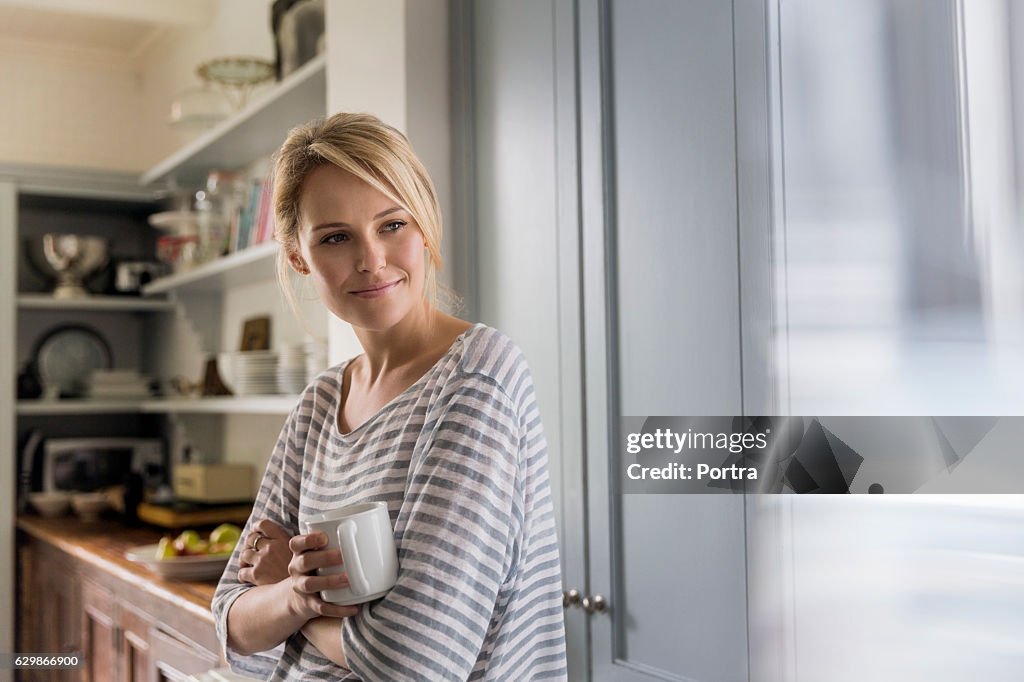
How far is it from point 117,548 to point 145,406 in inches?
31.4

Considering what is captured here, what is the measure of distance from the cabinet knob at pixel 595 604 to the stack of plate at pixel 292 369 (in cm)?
120

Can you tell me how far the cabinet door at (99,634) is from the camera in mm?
2806

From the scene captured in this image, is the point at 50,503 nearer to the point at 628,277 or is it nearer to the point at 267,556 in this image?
the point at 267,556

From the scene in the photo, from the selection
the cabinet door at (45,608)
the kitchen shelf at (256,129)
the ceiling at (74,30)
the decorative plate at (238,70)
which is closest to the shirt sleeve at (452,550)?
the kitchen shelf at (256,129)

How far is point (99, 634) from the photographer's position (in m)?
2.94

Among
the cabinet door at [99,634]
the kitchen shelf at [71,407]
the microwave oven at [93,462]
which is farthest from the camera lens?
the microwave oven at [93,462]

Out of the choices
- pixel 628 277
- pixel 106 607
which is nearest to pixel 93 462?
pixel 106 607

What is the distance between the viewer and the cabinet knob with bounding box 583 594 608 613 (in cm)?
155

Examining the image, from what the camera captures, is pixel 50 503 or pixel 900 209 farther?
pixel 50 503

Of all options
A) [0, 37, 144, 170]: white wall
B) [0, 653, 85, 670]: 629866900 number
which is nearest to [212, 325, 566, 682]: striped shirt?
[0, 653, 85, 670]: 629866900 number

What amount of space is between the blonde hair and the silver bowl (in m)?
2.82

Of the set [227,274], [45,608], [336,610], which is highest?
[227,274]

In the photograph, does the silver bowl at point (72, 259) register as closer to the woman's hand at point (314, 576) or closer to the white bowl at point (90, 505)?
the white bowl at point (90, 505)

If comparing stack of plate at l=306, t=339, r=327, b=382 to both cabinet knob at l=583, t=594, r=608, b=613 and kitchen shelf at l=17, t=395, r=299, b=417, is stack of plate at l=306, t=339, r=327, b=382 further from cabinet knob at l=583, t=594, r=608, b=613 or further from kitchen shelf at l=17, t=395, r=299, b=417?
cabinet knob at l=583, t=594, r=608, b=613
